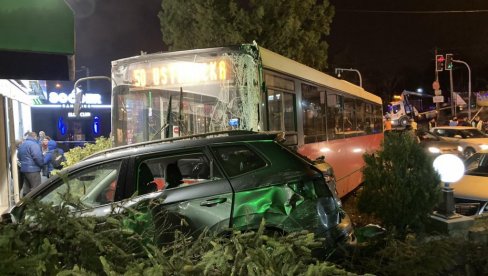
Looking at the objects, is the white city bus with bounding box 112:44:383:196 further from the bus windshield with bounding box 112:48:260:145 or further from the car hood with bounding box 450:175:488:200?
the car hood with bounding box 450:175:488:200

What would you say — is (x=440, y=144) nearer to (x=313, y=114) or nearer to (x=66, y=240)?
(x=313, y=114)

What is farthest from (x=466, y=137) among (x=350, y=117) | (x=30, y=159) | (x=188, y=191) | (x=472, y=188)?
(x=188, y=191)

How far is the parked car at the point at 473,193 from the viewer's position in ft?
22.5

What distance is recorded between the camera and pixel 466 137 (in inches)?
826

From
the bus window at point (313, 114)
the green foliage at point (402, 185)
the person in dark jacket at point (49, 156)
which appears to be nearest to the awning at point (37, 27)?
the green foliage at point (402, 185)

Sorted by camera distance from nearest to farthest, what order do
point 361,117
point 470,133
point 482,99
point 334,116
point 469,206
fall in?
point 469,206, point 334,116, point 361,117, point 470,133, point 482,99

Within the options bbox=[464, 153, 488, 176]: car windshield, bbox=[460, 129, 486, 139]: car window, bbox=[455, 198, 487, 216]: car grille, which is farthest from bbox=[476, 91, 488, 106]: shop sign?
bbox=[455, 198, 487, 216]: car grille

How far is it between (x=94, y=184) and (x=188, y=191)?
1.37m

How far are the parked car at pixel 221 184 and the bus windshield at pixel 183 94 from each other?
189cm

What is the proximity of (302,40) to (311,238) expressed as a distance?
14.8 m

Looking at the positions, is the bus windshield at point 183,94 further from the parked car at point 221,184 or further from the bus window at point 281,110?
the parked car at point 221,184

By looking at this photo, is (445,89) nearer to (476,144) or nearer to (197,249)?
(476,144)

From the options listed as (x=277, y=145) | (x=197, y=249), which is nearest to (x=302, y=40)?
(x=277, y=145)

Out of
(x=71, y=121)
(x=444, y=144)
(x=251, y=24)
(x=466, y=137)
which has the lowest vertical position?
(x=444, y=144)
